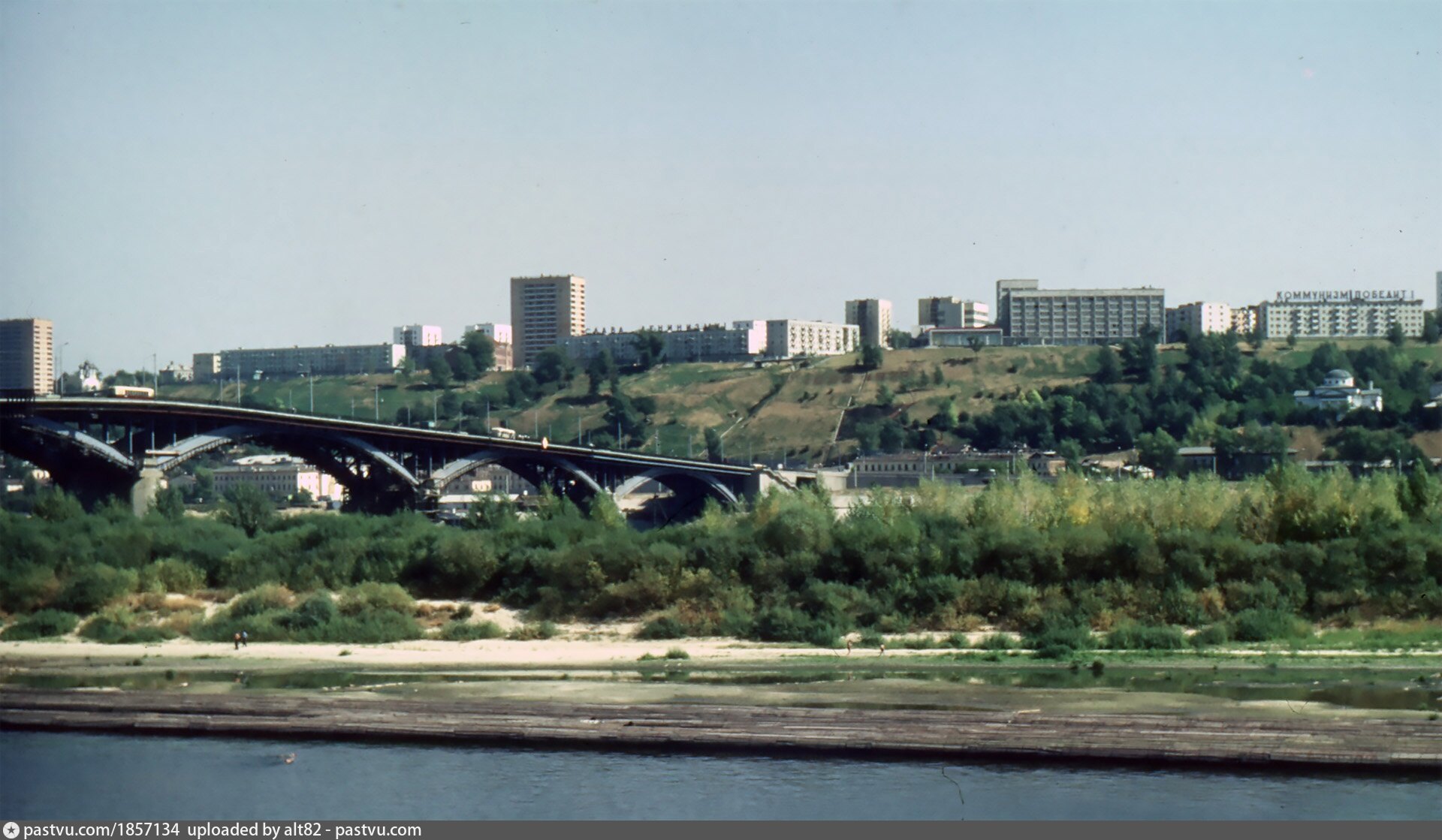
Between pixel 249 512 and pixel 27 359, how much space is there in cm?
2321

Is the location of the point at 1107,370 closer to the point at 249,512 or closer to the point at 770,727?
the point at 249,512

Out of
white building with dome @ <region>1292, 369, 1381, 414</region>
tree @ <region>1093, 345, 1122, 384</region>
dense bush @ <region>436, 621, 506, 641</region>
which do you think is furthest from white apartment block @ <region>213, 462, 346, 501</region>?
dense bush @ <region>436, 621, 506, 641</region>

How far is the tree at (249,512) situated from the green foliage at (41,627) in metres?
20.6

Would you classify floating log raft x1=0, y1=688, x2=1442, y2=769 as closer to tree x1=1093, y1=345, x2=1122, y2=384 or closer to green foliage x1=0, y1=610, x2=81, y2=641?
green foliage x1=0, y1=610, x2=81, y2=641

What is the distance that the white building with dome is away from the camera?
6216 inches

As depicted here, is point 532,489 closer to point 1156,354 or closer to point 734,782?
point 1156,354

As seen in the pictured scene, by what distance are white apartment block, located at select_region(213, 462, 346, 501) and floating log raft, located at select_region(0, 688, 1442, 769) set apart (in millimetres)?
122379

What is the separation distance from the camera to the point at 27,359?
89062mm

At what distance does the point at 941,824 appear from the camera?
23344 mm

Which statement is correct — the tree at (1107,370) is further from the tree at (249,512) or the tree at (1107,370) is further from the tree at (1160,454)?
the tree at (249,512)

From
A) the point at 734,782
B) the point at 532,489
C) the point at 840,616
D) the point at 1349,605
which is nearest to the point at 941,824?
the point at 734,782

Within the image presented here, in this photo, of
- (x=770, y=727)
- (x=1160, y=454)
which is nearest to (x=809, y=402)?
(x=1160, y=454)

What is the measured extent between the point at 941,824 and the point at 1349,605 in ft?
88.6

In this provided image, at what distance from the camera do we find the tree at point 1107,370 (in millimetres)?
184000
